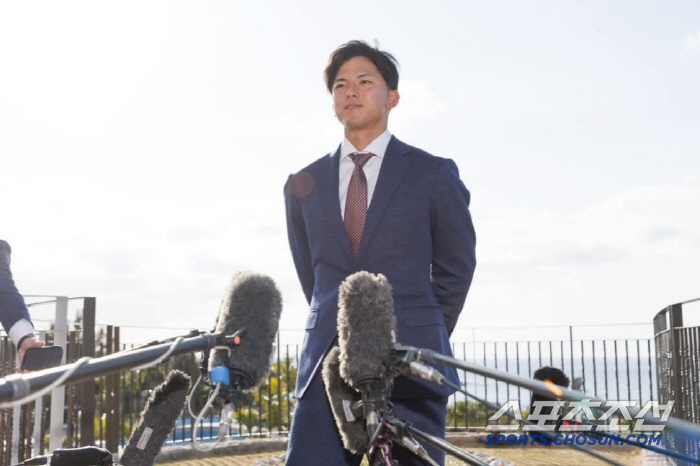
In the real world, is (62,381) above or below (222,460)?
above

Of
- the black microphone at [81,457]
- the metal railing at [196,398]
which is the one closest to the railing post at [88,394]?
the metal railing at [196,398]

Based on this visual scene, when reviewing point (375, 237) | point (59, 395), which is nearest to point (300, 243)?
point (375, 237)

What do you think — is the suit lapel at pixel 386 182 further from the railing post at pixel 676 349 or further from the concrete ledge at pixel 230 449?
the concrete ledge at pixel 230 449

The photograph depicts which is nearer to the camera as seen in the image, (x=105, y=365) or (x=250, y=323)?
(x=105, y=365)

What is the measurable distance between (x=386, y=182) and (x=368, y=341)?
1.14 meters

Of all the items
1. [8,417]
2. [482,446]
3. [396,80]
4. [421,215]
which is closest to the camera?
[421,215]

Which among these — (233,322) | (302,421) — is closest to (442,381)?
(233,322)

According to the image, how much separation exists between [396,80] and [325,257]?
0.81 metres

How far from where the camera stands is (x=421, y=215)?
2852 mm

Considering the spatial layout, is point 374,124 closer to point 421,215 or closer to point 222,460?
point 421,215

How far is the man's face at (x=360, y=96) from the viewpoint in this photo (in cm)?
298

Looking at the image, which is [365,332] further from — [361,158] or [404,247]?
[361,158]

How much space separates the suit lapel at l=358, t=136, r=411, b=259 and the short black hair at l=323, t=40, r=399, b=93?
10.9 inches

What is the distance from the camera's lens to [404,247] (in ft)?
9.17
